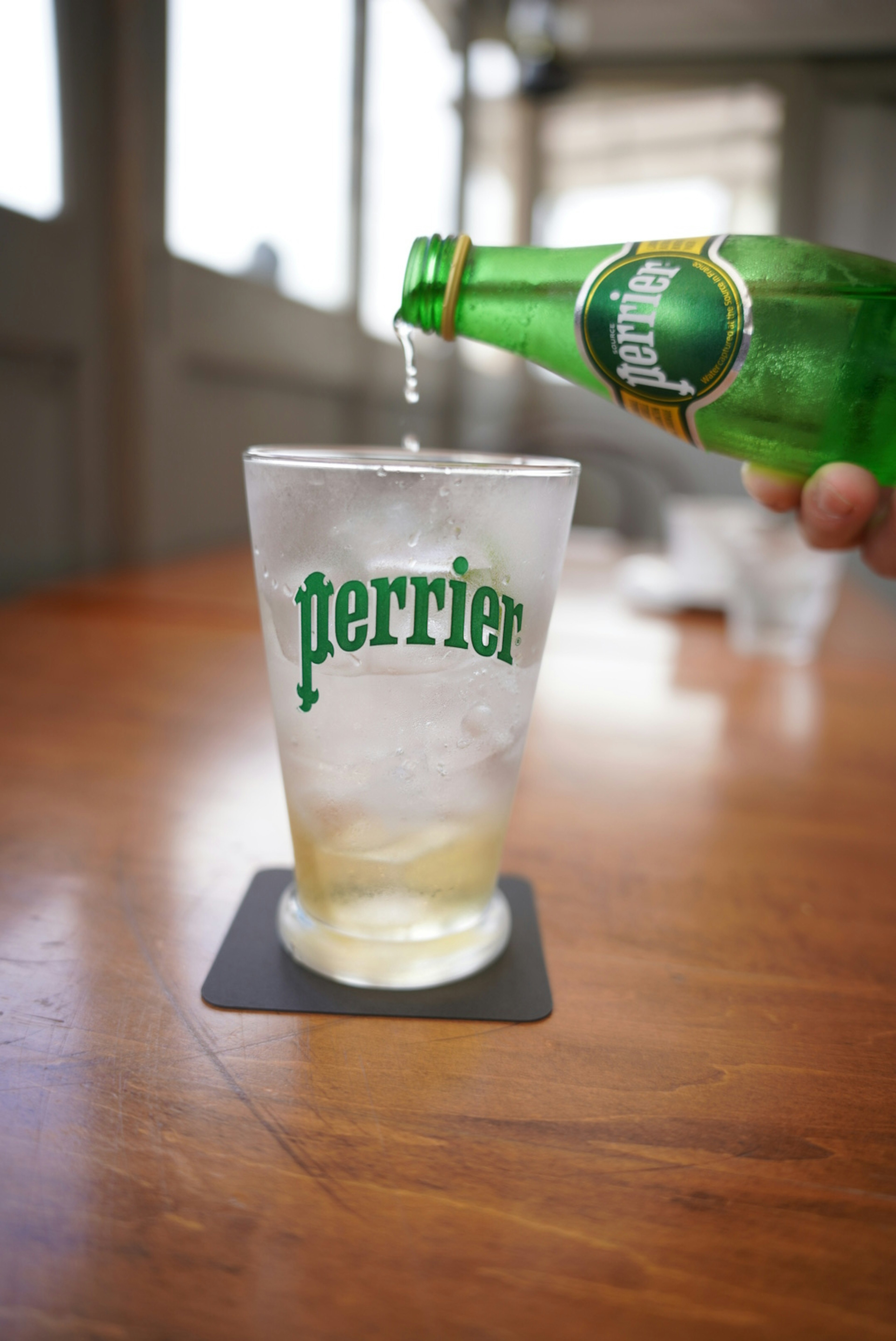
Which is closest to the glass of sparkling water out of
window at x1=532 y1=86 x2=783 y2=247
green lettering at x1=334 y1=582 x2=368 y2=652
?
green lettering at x1=334 y1=582 x2=368 y2=652

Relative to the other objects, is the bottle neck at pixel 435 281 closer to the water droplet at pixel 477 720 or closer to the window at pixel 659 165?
the water droplet at pixel 477 720

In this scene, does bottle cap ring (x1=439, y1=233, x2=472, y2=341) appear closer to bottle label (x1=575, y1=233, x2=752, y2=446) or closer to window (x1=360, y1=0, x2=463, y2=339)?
bottle label (x1=575, y1=233, x2=752, y2=446)

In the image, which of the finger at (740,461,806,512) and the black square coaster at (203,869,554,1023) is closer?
the black square coaster at (203,869,554,1023)

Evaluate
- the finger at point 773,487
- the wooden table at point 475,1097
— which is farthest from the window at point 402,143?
the wooden table at point 475,1097

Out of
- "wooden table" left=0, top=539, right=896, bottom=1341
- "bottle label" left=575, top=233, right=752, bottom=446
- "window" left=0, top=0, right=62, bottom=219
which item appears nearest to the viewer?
"wooden table" left=0, top=539, right=896, bottom=1341

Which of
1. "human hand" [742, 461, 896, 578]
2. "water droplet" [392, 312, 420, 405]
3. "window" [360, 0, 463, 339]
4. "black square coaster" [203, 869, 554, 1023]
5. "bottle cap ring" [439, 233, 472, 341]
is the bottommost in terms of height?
"black square coaster" [203, 869, 554, 1023]

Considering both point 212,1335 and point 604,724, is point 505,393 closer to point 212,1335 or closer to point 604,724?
point 604,724

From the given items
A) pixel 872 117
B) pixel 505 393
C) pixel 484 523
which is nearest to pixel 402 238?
pixel 505 393
